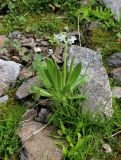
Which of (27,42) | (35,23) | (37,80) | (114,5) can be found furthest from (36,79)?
(114,5)

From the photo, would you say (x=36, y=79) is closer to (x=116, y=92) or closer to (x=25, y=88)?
(x=25, y=88)

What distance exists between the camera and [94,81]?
14.0ft

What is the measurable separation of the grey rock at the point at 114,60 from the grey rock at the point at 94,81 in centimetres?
21

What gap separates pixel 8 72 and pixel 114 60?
1.25 m

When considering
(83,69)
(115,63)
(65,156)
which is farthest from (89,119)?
(115,63)

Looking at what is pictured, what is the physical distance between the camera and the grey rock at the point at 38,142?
3.66m

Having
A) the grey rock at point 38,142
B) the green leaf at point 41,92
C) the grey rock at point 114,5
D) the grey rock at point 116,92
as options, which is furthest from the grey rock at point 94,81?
the grey rock at point 114,5

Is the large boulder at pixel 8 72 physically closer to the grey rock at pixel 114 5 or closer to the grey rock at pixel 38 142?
the grey rock at pixel 38 142

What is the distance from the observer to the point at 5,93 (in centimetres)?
430

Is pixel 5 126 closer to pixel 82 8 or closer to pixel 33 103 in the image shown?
pixel 33 103

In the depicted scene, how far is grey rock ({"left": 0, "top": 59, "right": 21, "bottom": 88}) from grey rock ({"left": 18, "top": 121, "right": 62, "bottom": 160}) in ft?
2.06

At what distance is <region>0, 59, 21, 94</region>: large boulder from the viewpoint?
438cm

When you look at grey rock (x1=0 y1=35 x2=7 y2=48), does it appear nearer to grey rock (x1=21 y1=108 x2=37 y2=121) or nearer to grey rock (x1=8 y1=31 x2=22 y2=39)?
grey rock (x1=8 y1=31 x2=22 y2=39)

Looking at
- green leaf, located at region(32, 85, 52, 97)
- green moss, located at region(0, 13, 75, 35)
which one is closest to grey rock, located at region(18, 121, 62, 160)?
green leaf, located at region(32, 85, 52, 97)
